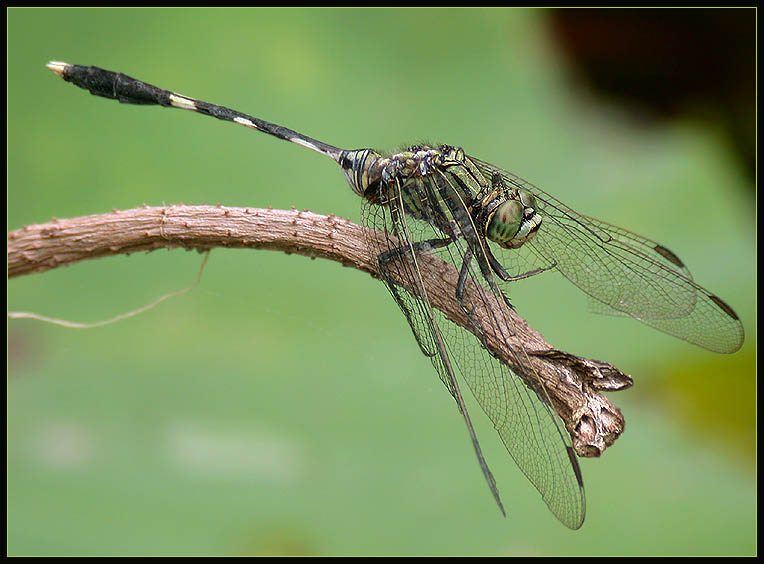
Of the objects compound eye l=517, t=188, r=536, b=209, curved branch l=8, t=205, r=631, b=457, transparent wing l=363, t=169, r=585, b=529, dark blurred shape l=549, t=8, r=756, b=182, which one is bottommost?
transparent wing l=363, t=169, r=585, b=529

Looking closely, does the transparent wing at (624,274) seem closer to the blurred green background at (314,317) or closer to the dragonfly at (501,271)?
the dragonfly at (501,271)

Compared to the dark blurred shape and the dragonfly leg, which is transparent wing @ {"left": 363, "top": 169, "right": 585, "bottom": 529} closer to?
the dragonfly leg

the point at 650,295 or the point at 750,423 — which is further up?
the point at 650,295

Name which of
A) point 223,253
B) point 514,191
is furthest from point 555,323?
point 223,253

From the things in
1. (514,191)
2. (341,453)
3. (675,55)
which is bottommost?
(341,453)

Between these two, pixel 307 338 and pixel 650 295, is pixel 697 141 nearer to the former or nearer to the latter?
pixel 650 295

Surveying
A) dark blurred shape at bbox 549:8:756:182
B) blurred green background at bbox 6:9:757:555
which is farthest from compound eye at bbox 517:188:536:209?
dark blurred shape at bbox 549:8:756:182

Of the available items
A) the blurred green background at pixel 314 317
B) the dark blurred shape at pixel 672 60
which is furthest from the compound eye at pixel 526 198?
the dark blurred shape at pixel 672 60
